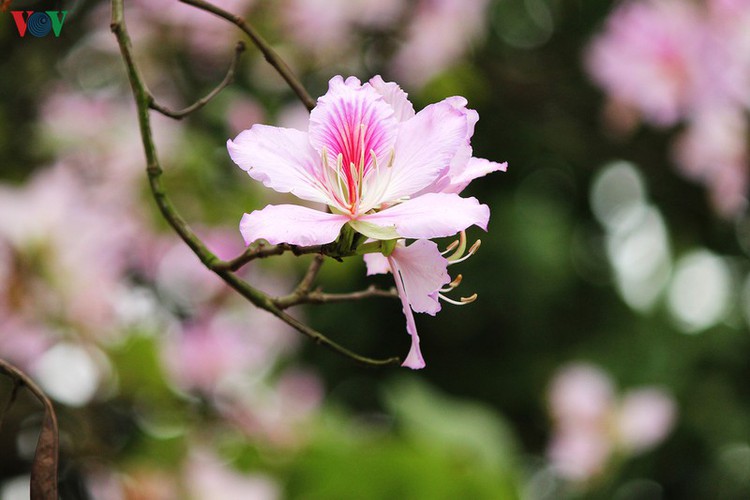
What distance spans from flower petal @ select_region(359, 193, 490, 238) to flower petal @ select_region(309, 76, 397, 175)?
0.04 meters

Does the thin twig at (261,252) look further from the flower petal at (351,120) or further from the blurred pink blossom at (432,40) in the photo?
the blurred pink blossom at (432,40)

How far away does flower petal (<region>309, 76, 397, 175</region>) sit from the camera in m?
0.43

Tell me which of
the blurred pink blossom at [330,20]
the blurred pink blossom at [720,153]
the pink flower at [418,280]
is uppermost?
the blurred pink blossom at [720,153]

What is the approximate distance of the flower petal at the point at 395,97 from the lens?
44cm

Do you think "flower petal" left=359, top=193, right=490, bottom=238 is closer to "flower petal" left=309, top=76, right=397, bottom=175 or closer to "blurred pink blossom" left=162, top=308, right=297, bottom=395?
"flower petal" left=309, top=76, right=397, bottom=175

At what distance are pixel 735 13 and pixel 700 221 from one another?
1.90 ft

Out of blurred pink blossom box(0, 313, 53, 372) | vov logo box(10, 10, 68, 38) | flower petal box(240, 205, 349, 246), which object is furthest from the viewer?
blurred pink blossom box(0, 313, 53, 372)

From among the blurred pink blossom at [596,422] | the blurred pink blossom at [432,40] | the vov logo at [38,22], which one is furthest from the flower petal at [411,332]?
the blurred pink blossom at [596,422]

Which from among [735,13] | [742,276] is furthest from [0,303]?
[742,276]

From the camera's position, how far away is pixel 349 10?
4.80 feet

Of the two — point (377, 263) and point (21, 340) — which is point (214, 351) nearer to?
point (21, 340)

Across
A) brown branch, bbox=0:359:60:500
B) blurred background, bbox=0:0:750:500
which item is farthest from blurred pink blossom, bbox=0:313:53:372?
brown branch, bbox=0:359:60:500

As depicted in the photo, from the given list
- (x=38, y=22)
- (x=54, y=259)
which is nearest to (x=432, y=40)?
(x=54, y=259)

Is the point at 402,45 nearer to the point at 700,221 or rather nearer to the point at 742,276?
the point at 700,221
